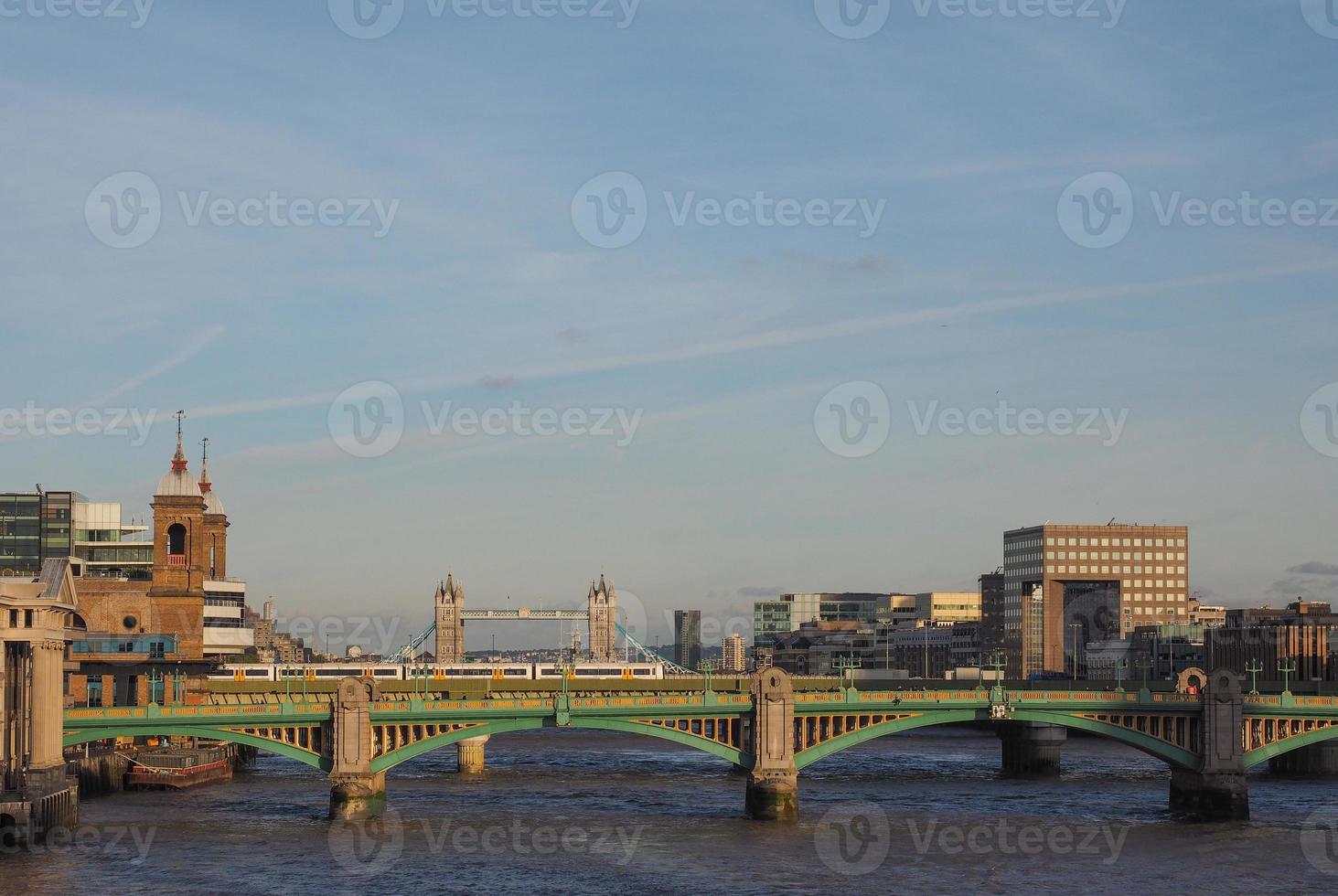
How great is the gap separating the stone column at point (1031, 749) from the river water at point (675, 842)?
1326 centimetres

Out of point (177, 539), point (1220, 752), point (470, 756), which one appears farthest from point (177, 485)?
point (1220, 752)

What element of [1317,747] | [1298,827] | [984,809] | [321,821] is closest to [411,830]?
[321,821]

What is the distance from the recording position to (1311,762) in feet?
580

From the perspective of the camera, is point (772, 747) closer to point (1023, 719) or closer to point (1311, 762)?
point (1023, 719)

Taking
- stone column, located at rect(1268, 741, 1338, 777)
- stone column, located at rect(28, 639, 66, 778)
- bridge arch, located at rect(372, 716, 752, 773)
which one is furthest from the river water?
stone column, located at rect(1268, 741, 1338, 777)

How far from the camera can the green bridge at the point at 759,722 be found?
389 feet

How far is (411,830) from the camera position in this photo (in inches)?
4407

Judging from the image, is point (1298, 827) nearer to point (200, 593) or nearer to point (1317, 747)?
point (1317, 747)

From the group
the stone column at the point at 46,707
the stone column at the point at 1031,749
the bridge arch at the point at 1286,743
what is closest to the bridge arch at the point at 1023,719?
the bridge arch at the point at 1286,743

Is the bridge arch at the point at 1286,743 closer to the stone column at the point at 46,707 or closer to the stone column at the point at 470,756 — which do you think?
the stone column at the point at 470,756

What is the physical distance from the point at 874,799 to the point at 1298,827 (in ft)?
102

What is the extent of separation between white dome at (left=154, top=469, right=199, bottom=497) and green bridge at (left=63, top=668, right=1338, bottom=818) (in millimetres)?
55093

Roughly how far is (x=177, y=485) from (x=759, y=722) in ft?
280

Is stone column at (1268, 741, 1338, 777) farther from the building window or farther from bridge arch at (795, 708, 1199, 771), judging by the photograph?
the building window
